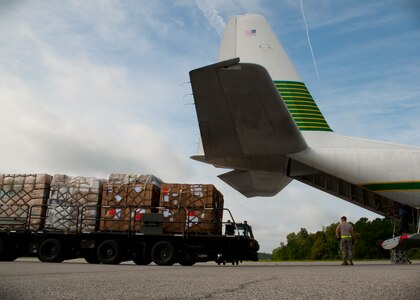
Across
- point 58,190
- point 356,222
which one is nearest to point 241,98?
point 58,190

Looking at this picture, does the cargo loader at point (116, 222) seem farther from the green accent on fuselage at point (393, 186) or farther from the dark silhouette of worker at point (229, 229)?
the green accent on fuselage at point (393, 186)

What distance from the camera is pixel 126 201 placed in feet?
39.6

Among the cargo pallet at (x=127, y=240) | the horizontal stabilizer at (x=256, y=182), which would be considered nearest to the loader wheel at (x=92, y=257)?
the cargo pallet at (x=127, y=240)

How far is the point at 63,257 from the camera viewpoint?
12.0 meters

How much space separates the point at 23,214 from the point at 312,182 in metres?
8.78

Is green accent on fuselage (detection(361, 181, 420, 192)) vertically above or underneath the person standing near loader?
above

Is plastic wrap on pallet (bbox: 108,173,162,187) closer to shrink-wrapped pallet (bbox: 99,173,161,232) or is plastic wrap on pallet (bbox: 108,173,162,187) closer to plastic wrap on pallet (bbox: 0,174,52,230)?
shrink-wrapped pallet (bbox: 99,173,161,232)

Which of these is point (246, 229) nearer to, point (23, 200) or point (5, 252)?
point (23, 200)

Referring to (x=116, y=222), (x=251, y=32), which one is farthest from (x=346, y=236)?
(x=251, y=32)

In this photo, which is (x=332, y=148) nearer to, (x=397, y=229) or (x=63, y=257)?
(x=397, y=229)

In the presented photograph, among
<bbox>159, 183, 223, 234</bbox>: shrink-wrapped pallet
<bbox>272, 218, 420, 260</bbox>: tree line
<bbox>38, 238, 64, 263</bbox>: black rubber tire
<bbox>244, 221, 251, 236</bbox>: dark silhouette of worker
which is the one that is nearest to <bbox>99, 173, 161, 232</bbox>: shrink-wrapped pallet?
<bbox>159, 183, 223, 234</bbox>: shrink-wrapped pallet

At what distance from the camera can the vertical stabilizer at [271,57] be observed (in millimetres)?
14047

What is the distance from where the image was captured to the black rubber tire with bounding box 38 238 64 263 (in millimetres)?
11844

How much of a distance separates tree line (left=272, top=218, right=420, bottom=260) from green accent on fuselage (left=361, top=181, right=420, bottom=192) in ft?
113
